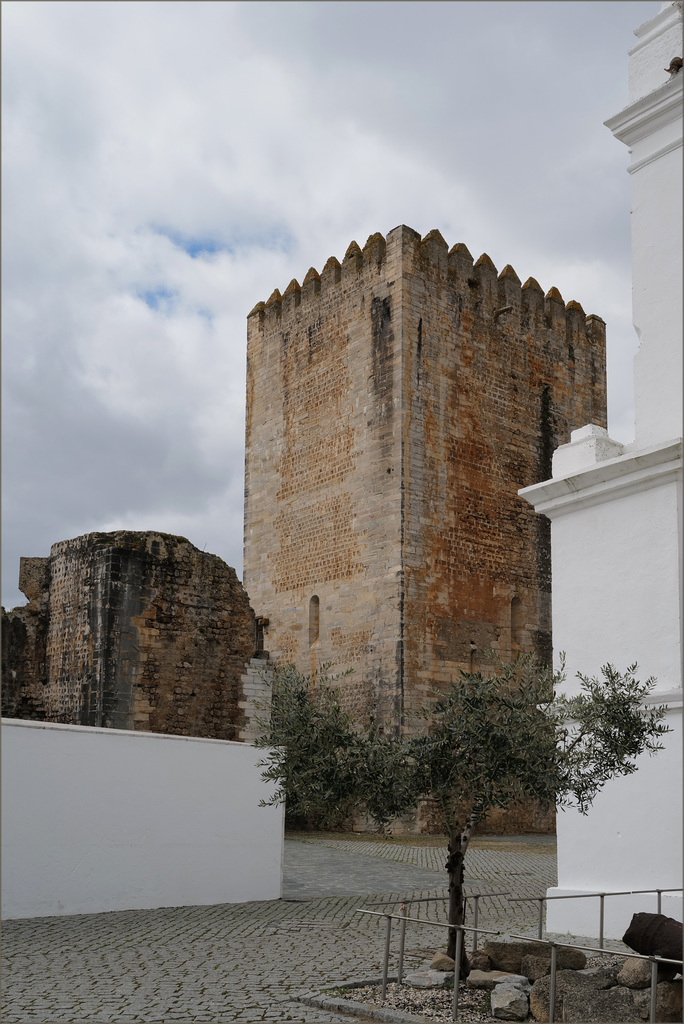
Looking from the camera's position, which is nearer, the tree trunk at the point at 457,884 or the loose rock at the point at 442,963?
the tree trunk at the point at 457,884

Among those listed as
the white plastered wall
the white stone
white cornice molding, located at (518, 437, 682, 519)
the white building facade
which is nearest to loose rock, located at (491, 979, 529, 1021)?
the white building facade

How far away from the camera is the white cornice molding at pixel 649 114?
8859mm

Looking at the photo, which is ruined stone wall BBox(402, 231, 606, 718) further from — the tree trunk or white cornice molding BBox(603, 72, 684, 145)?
the tree trunk

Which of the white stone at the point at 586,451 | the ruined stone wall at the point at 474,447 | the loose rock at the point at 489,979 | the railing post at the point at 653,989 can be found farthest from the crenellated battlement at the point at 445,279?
the railing post at the point at 653,989

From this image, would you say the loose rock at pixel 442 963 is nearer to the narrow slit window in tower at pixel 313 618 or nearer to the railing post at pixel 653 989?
the railing post at pixel 653 989

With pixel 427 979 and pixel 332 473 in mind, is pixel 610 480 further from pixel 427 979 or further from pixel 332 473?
pixel 332 473

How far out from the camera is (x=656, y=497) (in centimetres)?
831

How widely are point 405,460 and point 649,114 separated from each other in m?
11.4

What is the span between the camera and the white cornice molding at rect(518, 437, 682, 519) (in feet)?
26.7

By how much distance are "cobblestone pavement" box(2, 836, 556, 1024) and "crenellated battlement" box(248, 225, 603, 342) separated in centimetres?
1273

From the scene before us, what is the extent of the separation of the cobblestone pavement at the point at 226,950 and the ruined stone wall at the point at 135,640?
176 inches

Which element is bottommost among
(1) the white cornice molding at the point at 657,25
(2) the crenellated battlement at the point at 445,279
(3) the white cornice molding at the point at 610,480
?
(3) the white cornice molding at the point at 610,480

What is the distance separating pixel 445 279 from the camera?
71.5ft

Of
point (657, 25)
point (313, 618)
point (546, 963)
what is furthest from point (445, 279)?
point (546, 963)
